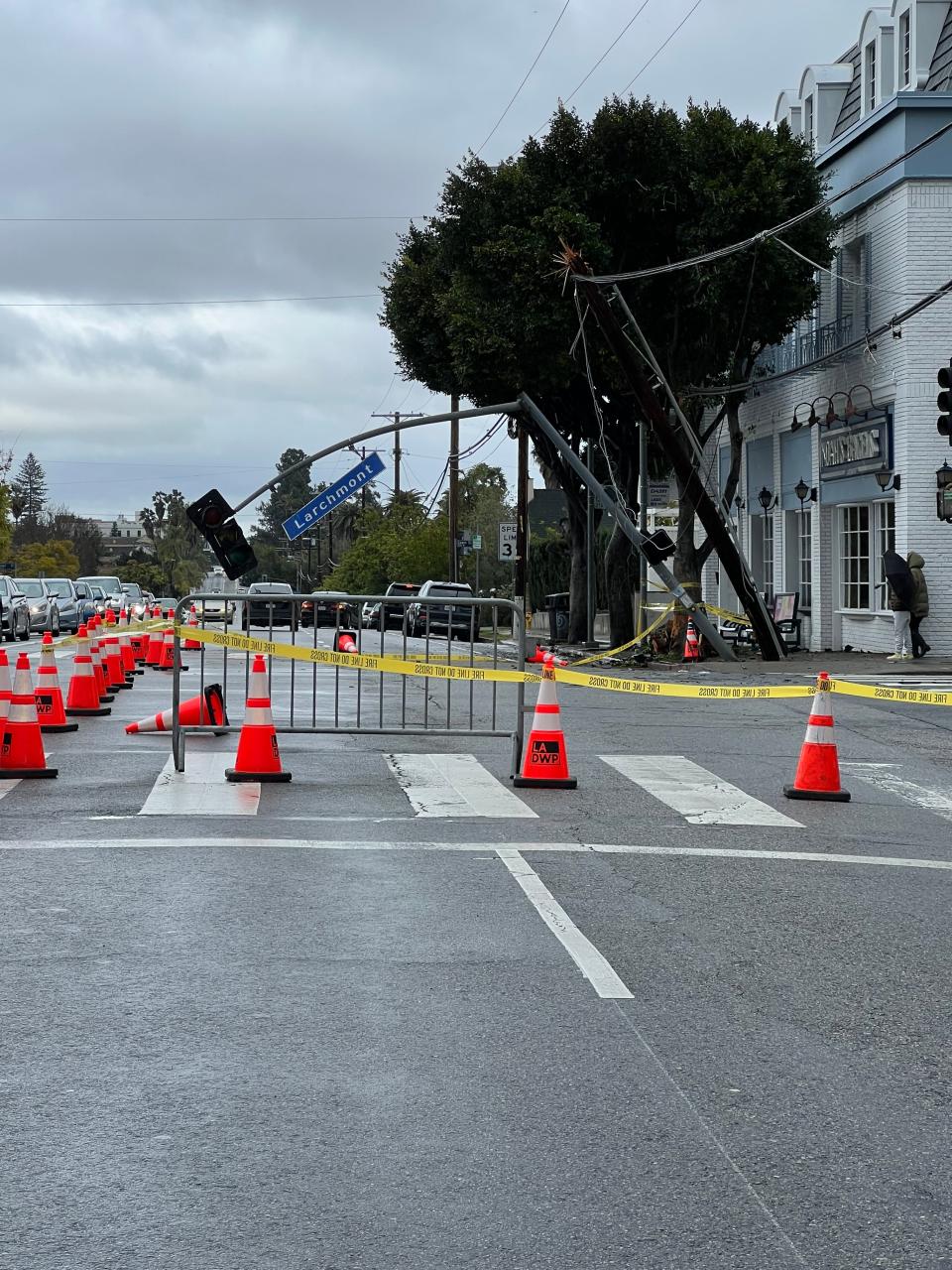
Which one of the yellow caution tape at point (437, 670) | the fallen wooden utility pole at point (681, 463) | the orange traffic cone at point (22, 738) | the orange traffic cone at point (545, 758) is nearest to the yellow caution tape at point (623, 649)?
the fallen wooden utility pole at point (681, 463)

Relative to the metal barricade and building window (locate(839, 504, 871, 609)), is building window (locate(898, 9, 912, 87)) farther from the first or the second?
the metal barricade

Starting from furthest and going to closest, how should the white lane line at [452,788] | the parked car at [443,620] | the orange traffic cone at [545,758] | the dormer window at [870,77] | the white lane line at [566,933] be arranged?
1. the dormer window at [870,77]
2. the parked car at [443,620]
3. the orange traffic cone at [545,758]
4. the white lane line at [452,788]
5. the white lane line at [566,933]

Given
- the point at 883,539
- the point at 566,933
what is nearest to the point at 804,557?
the point at 883,539

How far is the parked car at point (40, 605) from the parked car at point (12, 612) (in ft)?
4.10

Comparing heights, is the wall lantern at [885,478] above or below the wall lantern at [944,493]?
above

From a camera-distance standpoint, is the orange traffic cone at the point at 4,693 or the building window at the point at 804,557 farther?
the building window at the point at 804,557

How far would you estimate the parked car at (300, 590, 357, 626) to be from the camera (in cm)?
1397

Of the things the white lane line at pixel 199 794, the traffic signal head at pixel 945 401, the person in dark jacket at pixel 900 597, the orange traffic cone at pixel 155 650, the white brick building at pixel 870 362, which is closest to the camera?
the white lane line at pixel 199 794

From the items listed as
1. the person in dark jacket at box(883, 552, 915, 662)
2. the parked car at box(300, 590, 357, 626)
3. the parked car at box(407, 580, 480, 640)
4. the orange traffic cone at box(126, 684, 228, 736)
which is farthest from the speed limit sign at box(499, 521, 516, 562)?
the orange traffic cone at box(126, 684, 228, 736)

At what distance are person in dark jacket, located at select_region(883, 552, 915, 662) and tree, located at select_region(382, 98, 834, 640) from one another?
13.9ft

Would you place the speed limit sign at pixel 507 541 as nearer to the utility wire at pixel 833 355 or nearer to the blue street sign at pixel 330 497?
Answer: the utility wire at pixel 833 355

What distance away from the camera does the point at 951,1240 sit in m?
4.02

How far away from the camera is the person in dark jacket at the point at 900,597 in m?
26.8

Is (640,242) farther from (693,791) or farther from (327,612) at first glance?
(693,791)
